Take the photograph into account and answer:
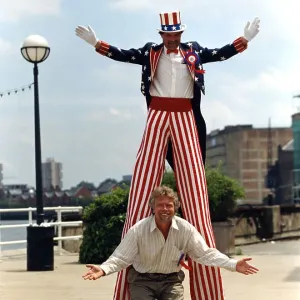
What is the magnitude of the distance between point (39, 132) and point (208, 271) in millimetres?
7173

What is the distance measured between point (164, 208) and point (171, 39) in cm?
168

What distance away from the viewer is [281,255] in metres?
17.3

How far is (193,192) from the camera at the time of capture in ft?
24.5

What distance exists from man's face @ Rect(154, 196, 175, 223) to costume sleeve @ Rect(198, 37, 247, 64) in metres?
1.70

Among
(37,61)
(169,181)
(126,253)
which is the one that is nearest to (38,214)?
(169,181)

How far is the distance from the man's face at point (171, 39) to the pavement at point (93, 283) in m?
3.19

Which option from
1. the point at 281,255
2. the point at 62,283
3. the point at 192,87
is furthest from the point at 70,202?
the point at 192,87

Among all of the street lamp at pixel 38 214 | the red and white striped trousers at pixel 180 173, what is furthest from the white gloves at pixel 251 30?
the street lamp at pixel 38 214

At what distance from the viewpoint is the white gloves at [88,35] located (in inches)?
303

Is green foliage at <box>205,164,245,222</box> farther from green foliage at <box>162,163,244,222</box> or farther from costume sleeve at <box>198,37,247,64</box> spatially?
costume sleeve at <box>198,37,247,64</box>

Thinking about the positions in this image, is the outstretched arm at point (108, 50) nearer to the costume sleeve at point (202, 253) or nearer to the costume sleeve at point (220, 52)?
the costume sleeve at point (220, 52)

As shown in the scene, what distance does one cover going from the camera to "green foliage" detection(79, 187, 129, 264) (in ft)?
46.4

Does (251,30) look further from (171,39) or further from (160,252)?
(160,252)

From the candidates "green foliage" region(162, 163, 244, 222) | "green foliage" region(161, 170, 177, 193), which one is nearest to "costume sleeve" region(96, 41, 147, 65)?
"green foliage" region(161, 170, 177, 193)
